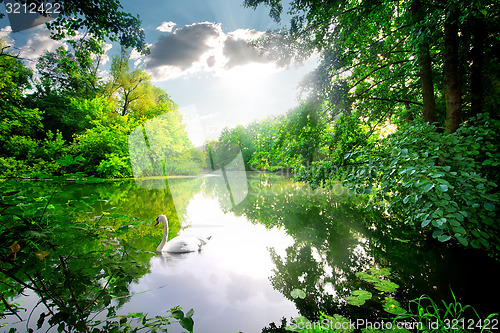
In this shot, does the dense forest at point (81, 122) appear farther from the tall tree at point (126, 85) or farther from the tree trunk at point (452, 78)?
the tree trunk at point (452, 78)

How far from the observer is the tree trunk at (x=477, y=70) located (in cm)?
357

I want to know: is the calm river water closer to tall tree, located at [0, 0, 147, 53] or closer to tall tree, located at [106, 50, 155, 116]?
tall tree, located at [0, 0, 147, 53]

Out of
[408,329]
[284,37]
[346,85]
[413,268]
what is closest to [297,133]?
[346,85]

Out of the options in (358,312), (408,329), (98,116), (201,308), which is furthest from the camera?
(98,116)

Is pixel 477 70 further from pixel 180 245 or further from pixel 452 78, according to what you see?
pixel 180 245

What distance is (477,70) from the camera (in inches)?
147

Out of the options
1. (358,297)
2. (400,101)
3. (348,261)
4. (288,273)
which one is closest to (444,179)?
(358,297)

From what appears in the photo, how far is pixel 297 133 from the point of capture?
220 inches

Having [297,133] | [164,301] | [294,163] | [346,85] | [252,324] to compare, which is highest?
[346,85]

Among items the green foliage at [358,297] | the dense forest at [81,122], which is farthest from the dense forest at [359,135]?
the dense forest at [81,122]

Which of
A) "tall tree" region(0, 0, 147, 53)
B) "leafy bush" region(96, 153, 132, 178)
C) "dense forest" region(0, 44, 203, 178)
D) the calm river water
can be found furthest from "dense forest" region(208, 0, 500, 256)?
"leafy bush" region(96, 153, 132, 178)

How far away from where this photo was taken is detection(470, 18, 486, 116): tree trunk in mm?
3566

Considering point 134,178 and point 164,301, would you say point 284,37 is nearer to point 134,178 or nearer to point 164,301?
point 164,301

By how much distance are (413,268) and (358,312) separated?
6.67ft
